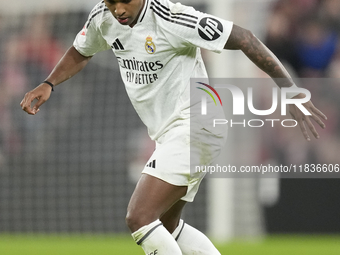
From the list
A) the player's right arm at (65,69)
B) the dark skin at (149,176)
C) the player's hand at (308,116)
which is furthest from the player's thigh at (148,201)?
the player's right arm at (65,69)

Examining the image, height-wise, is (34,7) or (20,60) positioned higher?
(34,7)

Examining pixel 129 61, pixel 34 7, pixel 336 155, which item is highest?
pixel 34 7

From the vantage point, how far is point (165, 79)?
3572mm

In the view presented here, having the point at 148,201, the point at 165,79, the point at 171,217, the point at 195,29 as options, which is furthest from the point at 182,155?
the point at 195,29

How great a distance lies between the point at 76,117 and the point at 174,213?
4942mm

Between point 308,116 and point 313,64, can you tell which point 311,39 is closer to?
point 313,64

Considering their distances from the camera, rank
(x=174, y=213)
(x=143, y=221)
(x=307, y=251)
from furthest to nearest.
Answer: (x=307, y=251) < (x=174, y=213) < (x=143, y=221)

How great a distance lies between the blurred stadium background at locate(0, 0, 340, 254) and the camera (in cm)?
727

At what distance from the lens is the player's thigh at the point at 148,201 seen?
10.9 ft

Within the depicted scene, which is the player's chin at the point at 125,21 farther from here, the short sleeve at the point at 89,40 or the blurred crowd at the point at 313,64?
the blurred crowd at the point at 313,64

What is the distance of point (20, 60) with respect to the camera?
8.62 meters

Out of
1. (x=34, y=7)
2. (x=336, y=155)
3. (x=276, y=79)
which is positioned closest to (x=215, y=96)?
(x=276, y=79)

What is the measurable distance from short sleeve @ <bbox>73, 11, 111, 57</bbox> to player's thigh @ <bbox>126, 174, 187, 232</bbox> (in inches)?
41.7

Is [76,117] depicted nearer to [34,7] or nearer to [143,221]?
[34,7]
